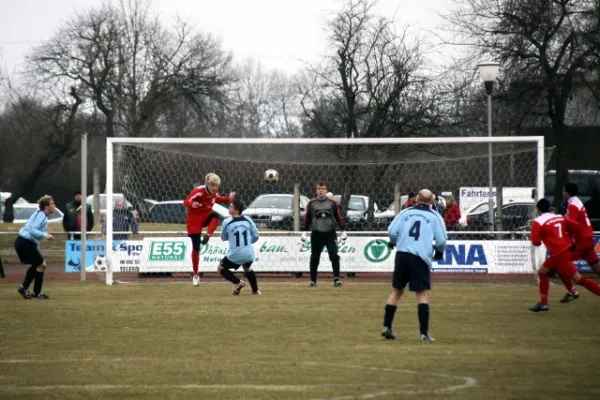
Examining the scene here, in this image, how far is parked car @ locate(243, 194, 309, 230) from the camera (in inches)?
1101

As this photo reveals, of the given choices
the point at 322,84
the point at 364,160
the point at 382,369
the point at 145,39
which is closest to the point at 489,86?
the point at 364,160

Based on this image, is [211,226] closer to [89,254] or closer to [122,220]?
[122,220]

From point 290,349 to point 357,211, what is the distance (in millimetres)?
16358

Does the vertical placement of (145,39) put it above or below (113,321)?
above

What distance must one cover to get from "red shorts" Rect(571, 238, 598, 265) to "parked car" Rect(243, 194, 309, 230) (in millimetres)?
10639

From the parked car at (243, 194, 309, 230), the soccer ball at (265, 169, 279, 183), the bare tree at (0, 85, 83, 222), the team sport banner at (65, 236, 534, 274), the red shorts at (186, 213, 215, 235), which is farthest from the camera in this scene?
the bare tree at (0, 85, 83, 222)

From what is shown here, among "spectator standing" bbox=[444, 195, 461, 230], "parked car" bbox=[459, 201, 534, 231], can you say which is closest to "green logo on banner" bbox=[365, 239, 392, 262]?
"spectator standing" bbox=[444, 195, 461, 230]

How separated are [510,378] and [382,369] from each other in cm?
120

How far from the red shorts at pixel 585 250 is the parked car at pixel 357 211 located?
381 inches

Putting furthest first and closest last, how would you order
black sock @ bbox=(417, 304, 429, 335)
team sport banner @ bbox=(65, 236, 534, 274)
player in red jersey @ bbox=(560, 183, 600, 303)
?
1. team sport banner @ bbox=(65, 236, 534, 274)
2. player in red jersey @ bbox=(560, 183, 600, 303)
3. black sock @ bbox=(417, 304, 429, 335)

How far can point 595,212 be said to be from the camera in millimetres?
33094

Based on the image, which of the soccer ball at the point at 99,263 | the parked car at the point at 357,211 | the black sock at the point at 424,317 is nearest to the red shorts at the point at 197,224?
the soccer ball at the point at 99,263

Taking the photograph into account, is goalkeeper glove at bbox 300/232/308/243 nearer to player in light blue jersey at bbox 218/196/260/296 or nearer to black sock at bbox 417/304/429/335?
player in light blue jersey at bbox 218/196/260/296

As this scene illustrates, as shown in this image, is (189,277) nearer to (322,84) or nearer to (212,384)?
(322,84)
